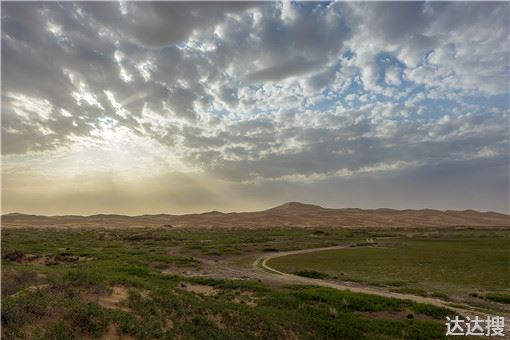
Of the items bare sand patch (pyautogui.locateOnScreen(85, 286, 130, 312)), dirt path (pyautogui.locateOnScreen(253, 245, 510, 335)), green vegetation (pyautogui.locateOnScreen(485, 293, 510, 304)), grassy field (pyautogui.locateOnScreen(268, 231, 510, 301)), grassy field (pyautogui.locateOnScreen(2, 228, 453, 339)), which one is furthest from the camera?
grassy field (pyautogui.locateOnScreen(268, 231, 510, 301))

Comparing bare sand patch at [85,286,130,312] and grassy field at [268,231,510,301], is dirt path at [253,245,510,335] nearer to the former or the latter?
grassy field at [268,231,510,301]

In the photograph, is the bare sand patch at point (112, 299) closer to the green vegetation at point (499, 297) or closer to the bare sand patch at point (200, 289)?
the bare sand patch at point (200, 289)

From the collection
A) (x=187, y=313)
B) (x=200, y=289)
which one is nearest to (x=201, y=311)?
(x=187, y=313)

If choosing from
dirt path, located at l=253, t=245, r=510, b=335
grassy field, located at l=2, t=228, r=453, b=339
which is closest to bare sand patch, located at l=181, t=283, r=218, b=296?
grassy field, located at l=2, t=228, r=453, b=339

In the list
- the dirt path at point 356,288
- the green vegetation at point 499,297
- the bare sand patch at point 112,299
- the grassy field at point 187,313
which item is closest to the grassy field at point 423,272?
the green vegetation at point 499,297

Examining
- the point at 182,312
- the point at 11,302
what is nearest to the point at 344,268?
the point at 182,312

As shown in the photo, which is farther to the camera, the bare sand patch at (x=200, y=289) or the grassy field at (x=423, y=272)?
the grassy field at (x=423, y=272)

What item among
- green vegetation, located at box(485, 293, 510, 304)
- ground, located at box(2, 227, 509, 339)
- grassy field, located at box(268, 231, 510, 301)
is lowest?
grassy field, located at box(268, 231, 510, 301)

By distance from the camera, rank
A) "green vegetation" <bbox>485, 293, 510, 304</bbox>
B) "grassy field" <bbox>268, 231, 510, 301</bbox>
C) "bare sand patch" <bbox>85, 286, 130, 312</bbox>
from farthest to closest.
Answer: "grassy field" <bbox>268, 231, 510, 301</bbox> → "green vegetation" <bbox>485, 293, 510, 304</bbox> → "bare sand patch" <bbox>85, 286, 130, 312</bbox>

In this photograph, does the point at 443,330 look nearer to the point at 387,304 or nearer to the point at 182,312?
the point at 387,304

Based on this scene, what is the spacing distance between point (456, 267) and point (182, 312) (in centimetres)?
3893

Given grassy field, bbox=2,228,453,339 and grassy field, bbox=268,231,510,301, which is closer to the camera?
grassy field, bbox=2,228,453,339

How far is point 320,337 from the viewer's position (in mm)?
16531

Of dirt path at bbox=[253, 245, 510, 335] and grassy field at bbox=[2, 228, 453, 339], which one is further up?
grassy field at bbox=[2, 228, 453, 339]
